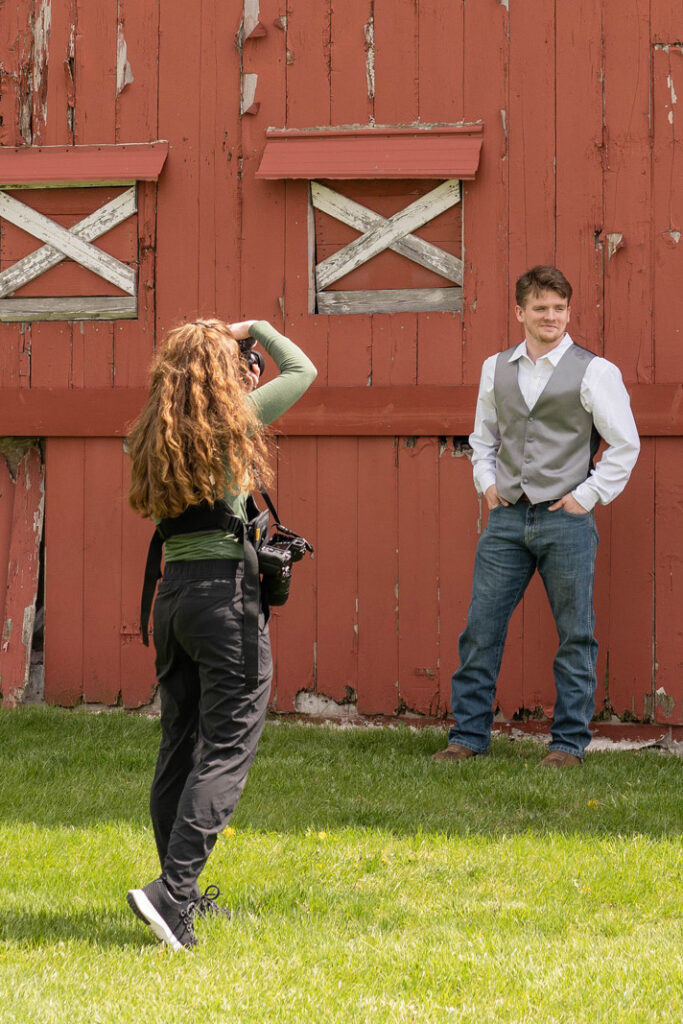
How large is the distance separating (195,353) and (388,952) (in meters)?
1.78

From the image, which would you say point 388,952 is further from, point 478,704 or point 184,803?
point 478,704

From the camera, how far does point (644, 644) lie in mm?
6090

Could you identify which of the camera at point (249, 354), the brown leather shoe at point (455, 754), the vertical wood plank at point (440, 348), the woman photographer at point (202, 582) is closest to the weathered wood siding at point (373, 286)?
the vertical wood plank at point (440, 348)

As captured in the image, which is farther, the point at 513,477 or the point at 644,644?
the point at 644,644

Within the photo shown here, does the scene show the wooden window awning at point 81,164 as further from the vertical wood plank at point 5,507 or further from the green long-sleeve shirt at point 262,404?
the green long-sleeve shirt at point 262,404

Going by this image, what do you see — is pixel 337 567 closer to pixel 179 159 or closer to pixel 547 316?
pixel 547 316

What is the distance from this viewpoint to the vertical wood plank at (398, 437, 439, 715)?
20.8 feet

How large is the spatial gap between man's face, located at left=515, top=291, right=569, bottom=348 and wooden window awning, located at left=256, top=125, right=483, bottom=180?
1079 millimetres

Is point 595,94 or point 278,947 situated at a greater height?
point 595,94

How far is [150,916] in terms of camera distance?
325 cm

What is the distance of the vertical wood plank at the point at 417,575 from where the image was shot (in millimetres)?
6348

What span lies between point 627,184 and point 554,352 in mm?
1279

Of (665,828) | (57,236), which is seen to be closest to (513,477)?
(665,828)

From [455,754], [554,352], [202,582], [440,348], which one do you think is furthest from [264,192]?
[202,582]
